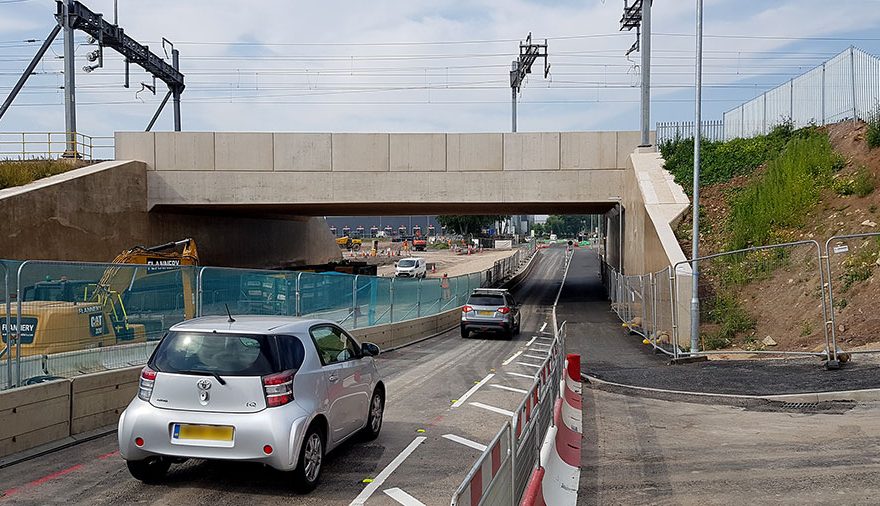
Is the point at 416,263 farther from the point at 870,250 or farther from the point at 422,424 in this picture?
the point at 422,424

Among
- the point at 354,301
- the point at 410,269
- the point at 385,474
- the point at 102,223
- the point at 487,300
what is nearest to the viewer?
the point at 385,474

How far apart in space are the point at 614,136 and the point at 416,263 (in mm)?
27734

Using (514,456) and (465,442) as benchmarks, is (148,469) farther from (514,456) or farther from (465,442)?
(514,456)

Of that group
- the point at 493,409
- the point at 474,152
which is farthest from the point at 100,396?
the point at 474,152

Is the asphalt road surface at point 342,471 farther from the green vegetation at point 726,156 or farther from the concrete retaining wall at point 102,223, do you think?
the green vegetation at point 726,156

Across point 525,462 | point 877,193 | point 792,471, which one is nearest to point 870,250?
point 877,193

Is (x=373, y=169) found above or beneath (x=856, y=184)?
above

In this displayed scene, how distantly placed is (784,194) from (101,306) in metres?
21.4

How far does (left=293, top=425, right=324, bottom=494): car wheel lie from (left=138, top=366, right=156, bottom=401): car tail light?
1508 millimetres

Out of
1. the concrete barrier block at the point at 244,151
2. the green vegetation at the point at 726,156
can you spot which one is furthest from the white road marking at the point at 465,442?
the concrete barrier block at the point at 244,151

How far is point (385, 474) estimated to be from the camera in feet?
25.4

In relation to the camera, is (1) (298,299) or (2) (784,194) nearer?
(1) (298,299)

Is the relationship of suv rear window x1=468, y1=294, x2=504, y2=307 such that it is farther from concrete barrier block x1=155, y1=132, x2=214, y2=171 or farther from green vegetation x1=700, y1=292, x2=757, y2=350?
concrete barrier block x1=155, y1=132, x2=214, y2=171

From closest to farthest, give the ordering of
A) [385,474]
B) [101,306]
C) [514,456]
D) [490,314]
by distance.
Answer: [514,456] < [385,474] < [101,306] < [490,314]
